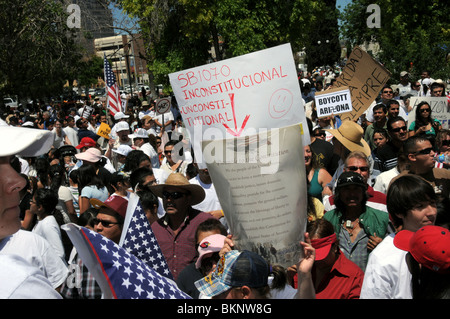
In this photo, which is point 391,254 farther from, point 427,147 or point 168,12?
point 168,12

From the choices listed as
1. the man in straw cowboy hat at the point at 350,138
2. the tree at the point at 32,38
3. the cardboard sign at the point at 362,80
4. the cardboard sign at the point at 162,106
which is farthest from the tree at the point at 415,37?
the tree at the point at 32,38

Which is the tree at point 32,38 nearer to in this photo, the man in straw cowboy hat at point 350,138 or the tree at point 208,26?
the tree at point 208,26

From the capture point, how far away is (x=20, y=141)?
66.5 inches

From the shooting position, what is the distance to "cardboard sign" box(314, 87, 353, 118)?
27.2ft

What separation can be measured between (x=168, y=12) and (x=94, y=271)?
2113 cm

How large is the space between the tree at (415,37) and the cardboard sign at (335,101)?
9518mm

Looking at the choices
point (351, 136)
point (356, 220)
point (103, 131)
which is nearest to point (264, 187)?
point (356, 220)

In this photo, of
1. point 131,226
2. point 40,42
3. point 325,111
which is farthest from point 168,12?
point 131,226

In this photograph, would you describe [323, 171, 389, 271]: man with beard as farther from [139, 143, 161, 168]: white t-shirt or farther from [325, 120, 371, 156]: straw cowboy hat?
[139, 143, 161, 168]: white t-shirt

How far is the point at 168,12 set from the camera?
22469 millimetres

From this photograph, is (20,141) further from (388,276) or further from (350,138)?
(350,138)

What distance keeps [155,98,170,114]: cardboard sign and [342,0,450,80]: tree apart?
320 inches

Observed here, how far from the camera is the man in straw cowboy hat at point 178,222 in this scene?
4723 millimetres

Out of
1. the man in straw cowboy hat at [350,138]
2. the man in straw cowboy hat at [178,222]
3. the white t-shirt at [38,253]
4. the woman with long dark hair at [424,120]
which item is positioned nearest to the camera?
the white t-shirt at [38,253]
